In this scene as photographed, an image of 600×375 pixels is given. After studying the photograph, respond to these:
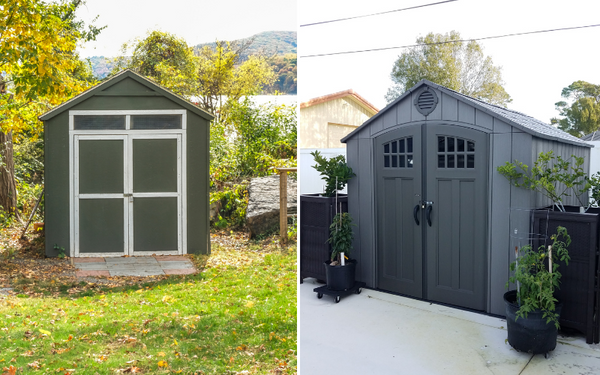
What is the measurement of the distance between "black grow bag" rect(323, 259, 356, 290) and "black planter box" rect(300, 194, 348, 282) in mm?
221

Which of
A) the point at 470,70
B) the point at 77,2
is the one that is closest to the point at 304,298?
the point at 77,2

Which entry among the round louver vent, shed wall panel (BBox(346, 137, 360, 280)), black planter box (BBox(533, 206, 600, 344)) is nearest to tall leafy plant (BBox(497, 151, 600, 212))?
black planter box (BBox(533, 206, 600, 344))

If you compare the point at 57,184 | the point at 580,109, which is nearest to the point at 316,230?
the point at 57,184

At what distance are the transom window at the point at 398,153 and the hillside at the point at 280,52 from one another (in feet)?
3.84

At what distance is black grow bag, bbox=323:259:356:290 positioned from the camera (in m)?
3.46

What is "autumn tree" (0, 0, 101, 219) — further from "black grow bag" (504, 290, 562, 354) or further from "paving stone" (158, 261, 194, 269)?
"black grow bag" (504, 290, 562, 354)

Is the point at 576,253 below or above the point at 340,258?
above

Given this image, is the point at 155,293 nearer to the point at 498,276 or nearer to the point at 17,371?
the point at 17,371

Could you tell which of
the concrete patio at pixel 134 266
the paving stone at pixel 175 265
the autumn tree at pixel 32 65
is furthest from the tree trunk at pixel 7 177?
the paving stone at pixel 175 265

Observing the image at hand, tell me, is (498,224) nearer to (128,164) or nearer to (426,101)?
(426,101)

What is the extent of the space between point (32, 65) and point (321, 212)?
2313 mm

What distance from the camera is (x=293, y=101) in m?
2.82

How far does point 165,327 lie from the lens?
2113mm

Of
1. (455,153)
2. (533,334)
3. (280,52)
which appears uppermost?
(280,52)
